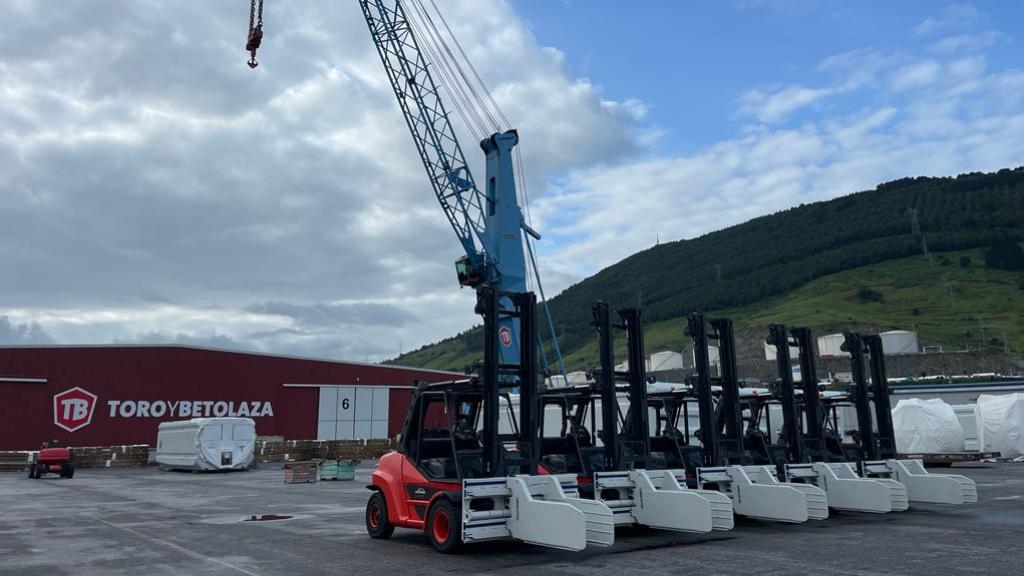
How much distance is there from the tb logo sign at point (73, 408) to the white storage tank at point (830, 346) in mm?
87100

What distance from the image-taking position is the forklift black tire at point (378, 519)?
11.4m

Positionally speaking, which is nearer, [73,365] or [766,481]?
[766,481]

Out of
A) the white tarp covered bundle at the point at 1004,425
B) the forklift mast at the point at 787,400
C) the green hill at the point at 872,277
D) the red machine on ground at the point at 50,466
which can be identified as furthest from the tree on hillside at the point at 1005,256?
the red machine on ground at the point at 50,466

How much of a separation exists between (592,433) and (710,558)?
4.05 meters

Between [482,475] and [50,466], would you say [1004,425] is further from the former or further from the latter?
[50,466]

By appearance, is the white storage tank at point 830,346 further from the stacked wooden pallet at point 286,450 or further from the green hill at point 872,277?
the stacked wooden pallet at point 286,450

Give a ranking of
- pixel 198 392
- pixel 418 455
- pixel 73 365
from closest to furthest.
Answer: pixel 418 455 < pixel 73 365 < pixel 198 392

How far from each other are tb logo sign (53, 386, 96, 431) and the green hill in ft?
243

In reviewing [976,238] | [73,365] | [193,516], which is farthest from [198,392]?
[976,238]

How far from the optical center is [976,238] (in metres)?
140

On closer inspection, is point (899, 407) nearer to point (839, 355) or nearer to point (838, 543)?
point (838, 543)

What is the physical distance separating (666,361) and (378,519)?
10052cm

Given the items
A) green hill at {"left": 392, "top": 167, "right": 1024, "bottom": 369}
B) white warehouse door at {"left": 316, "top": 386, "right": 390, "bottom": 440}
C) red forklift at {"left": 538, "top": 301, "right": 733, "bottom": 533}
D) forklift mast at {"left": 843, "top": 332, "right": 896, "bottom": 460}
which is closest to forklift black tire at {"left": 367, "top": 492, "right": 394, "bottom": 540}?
red forklift at {"left": 538, "top": 301, "right": 733, "bottom": 533}

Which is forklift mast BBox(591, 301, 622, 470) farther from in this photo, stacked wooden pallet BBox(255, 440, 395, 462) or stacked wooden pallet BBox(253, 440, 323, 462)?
stacked wooden pallet BBox(253, 440, 323, 462)
